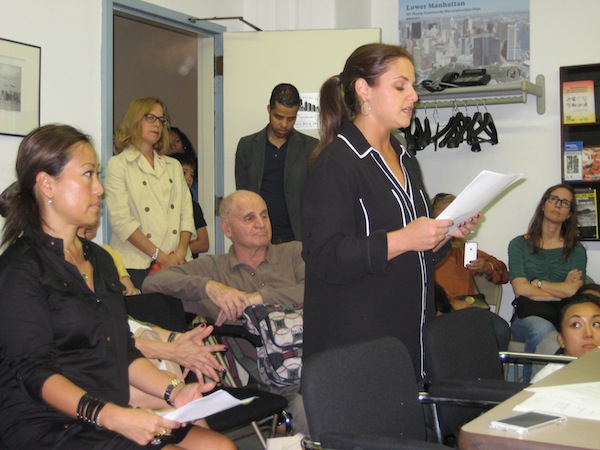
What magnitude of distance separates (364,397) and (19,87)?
3025mm

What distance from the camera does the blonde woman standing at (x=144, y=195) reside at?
14.4 ft

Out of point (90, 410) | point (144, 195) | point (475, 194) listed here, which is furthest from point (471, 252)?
point (144, 195)

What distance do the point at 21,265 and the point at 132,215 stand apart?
96.9 inches

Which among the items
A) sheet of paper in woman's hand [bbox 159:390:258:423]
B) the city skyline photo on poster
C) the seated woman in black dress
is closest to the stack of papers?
sheet of paper in woman's hand [bbox 159:390:258:423]

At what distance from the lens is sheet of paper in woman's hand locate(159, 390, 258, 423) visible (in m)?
1.78

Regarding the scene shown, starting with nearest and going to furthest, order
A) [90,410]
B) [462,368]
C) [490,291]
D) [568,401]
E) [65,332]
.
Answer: [568,401], [90,410], [65,332], [462,368], [490,291]

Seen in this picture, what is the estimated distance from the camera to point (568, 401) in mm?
1646

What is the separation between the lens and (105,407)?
191 centimetres

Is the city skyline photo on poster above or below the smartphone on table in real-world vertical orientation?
above

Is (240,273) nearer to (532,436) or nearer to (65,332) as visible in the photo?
(65,332)

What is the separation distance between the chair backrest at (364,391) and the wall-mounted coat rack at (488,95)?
148 inches

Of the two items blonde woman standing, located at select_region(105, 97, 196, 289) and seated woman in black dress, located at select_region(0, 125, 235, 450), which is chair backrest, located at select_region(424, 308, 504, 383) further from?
blonde woman standing, located at select_region(105, 97, 196, 289)

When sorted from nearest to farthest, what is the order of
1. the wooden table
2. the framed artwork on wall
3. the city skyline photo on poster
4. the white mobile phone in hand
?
1. the wooden table
2. the white mobile phone in hand
3. the framed artwork on wall
4. the city skyline photo on poster

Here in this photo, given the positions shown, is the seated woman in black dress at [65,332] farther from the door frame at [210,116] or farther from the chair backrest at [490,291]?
the chair backrest at [490,291]
